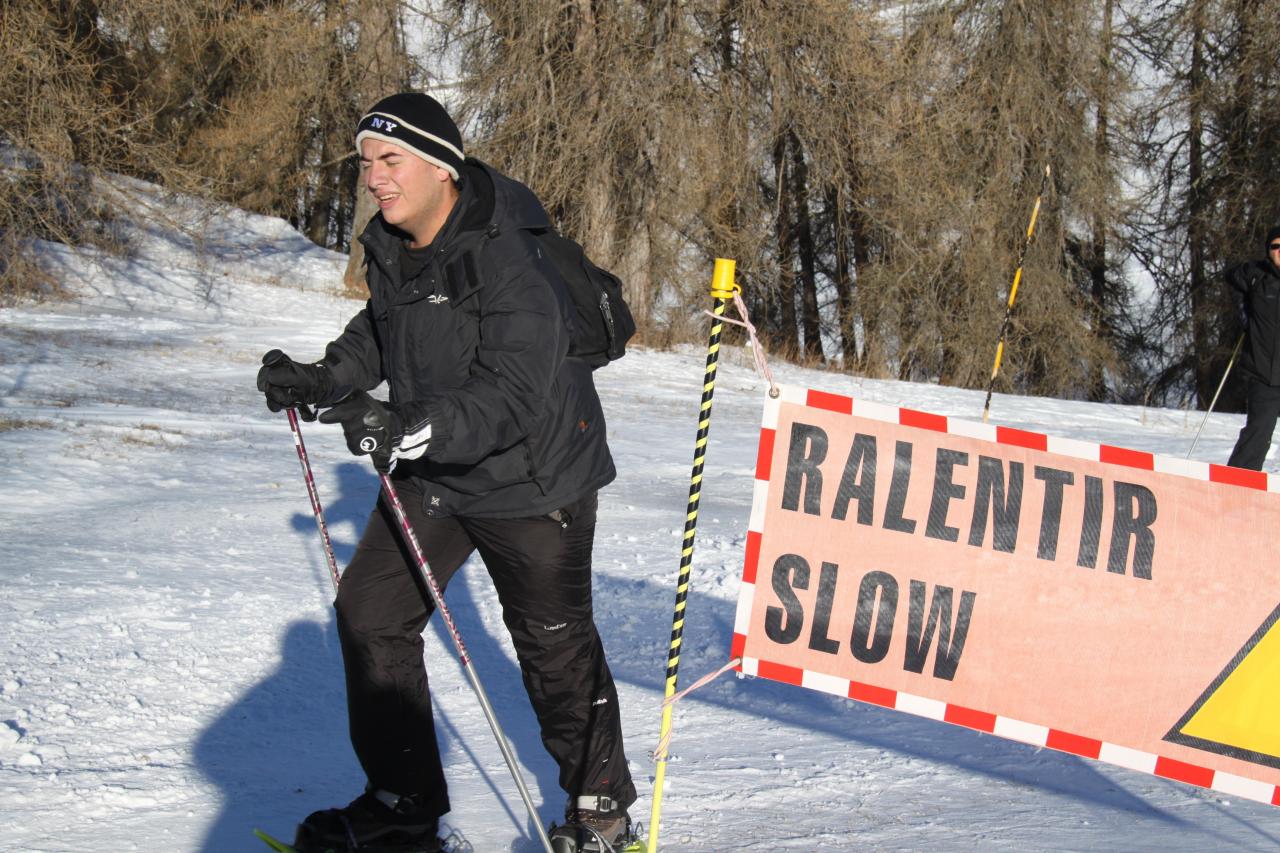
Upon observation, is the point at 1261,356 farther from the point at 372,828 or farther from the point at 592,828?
the point at 372,828

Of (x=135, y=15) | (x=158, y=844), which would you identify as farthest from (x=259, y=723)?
(x=135, y=15)

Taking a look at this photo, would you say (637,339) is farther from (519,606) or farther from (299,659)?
(519,606)

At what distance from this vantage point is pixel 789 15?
17453 millimetres

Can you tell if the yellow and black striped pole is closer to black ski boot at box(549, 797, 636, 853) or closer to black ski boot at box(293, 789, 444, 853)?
black ski boot at box(549, 797, 636, 853)

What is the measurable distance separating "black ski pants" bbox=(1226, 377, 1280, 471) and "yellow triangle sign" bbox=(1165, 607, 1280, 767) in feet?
17.0

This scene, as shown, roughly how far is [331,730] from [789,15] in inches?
601

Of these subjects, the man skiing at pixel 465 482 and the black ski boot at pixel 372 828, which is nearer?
the man skiing at pixel 465 482

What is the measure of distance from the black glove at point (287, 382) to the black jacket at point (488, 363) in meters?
0.20

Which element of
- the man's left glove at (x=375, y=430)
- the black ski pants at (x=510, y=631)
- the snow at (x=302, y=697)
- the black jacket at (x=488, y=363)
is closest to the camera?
the man's left glove at (x=375, y=430)

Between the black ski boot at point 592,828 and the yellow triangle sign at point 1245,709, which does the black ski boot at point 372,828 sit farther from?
the yellow triangle sign at point 1245,709

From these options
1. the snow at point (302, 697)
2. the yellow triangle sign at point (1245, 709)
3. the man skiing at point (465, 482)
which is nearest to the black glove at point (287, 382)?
the man skiing at point (465, 482)

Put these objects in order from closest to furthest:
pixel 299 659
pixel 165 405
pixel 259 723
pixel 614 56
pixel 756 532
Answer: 1. pixel 756 532
2. pixel 259 723
3. pixel 299 659
4. pixel 165 405
5. pixel 614 56

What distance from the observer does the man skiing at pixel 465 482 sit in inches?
116

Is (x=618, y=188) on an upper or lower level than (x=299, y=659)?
upper
